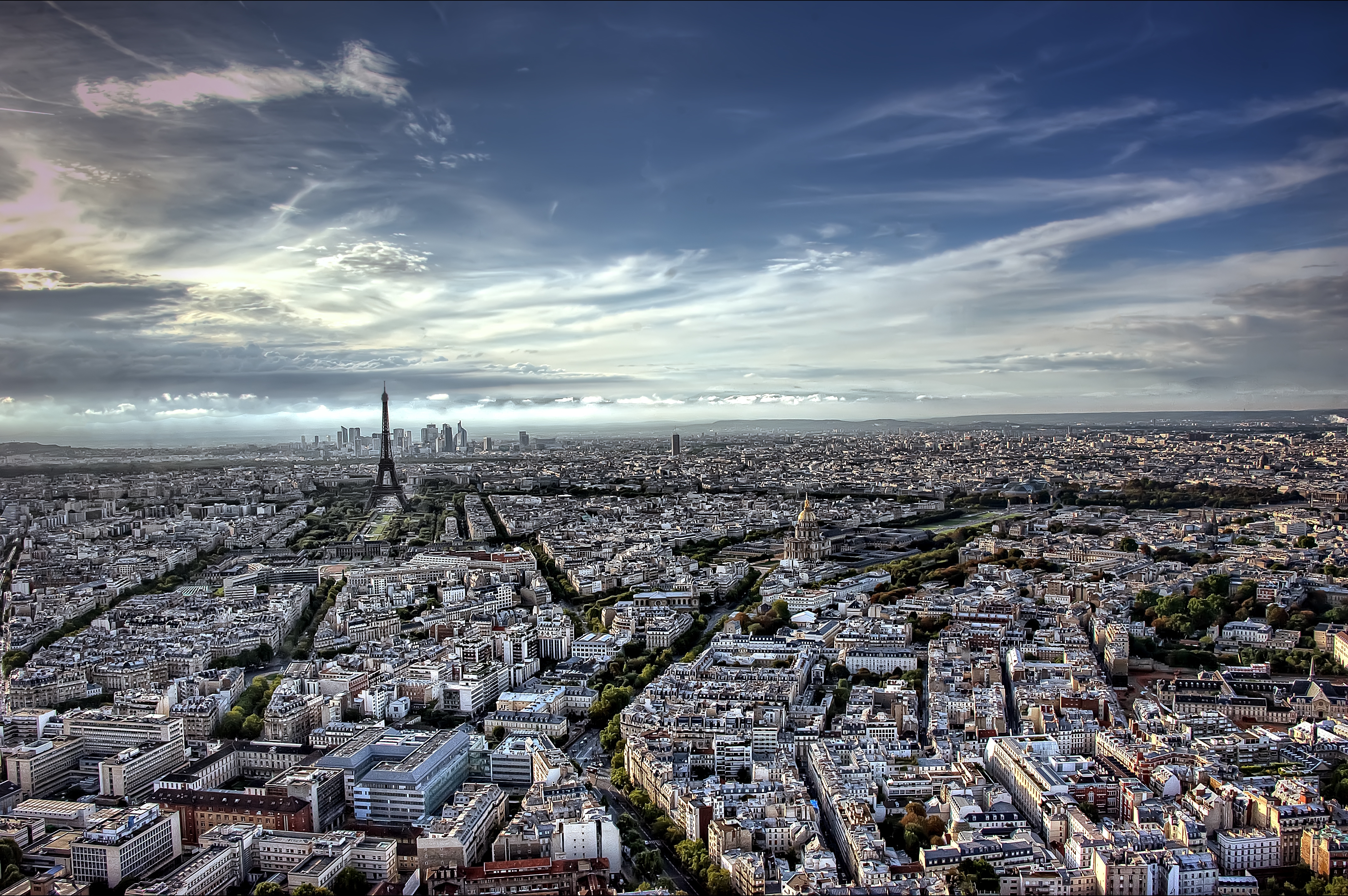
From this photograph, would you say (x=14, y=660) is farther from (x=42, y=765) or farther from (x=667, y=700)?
(x=667, y=700)

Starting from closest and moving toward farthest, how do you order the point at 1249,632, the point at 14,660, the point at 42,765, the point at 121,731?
the point at 42,765 < the point at 121,731 < the point at 14,660 < the point at 1249,632

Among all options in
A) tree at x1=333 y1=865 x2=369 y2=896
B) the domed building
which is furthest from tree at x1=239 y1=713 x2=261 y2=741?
the domed building

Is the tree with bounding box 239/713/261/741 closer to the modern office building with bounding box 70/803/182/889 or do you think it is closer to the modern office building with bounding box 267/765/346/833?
the modern office building with bounding box 267/765/346/833

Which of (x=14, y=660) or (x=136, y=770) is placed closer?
(x=136, y=770)

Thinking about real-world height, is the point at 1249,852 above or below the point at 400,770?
below

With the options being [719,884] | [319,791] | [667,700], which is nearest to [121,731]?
[319,791]

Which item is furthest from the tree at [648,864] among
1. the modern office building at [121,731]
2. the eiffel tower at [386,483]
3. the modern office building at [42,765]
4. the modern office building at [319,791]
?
the eiffel tower at [386,483]

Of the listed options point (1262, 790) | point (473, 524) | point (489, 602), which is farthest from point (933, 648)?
point (473, 524)
